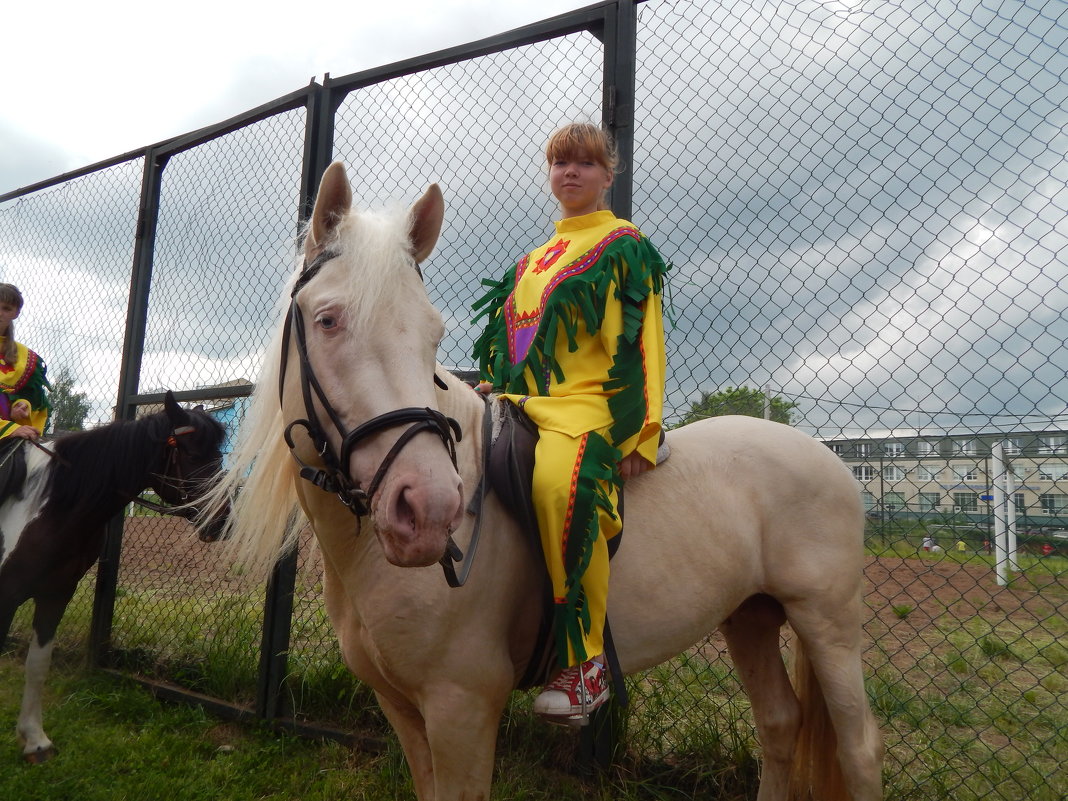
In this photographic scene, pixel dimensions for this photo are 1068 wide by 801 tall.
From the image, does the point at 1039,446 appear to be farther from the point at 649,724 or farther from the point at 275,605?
the point at 275,605

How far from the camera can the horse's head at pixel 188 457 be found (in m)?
3.72

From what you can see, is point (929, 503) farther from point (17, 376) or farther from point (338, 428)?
point (17, 376)

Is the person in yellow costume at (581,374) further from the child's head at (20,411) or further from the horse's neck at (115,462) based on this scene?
the child's head at (20,411)

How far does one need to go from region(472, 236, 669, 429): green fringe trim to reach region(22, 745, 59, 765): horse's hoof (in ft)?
11.6

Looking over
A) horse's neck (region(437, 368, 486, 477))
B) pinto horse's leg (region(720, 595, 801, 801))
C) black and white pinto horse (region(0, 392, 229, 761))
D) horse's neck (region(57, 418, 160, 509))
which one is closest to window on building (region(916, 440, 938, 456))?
pinto horse's leg (region(720, 595, 801, 801))

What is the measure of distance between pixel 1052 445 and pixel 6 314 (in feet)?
20.5

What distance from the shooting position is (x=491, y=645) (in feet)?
5.83

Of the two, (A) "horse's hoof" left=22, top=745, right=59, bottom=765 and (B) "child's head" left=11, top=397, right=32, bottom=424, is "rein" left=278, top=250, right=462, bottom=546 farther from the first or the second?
(B) "child's head" left=11, top=397, right=32, bottom=424

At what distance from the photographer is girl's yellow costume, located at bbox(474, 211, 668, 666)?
1827 mm

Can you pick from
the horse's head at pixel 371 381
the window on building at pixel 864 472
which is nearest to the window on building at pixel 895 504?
the window on building at pixel 864 472

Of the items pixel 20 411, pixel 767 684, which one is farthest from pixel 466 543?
pixel 20 411

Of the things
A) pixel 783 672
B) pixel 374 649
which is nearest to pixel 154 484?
pixel 374 649

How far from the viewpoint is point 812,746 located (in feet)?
8.32

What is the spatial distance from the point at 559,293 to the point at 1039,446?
2308 millimetres
